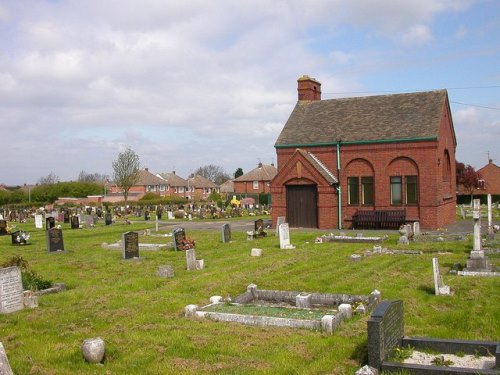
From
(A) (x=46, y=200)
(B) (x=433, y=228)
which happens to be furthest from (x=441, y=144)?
(A) (x=46, y=200)

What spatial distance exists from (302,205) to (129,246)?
48.6ft

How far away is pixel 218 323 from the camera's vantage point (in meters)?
10.8

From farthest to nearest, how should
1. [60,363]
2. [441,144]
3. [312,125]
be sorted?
[312,125]
[441,144]
[60,363]

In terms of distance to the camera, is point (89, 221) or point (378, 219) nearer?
point (378, 219)

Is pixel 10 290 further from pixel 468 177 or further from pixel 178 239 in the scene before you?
pixel 468 177

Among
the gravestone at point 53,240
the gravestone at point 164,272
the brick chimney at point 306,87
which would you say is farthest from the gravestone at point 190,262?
the brick chimney at point 306,87

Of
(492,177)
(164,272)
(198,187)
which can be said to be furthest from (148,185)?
(164,272)

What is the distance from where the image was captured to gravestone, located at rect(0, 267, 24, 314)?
11.8 metres

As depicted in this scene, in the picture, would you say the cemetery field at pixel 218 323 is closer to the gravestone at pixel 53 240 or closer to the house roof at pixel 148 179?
the gravestone at pixel 53 240

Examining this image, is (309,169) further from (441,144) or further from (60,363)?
(60,363)

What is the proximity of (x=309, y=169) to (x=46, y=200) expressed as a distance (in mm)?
66020

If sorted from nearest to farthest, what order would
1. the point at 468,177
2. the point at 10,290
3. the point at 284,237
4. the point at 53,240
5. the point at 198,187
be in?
the point at 10,290 < the point at 284,237 < the point at 53,240 < the point at 468,177 < the point at 198,187

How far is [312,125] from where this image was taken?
34.5 metres

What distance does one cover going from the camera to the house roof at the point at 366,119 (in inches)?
1216
